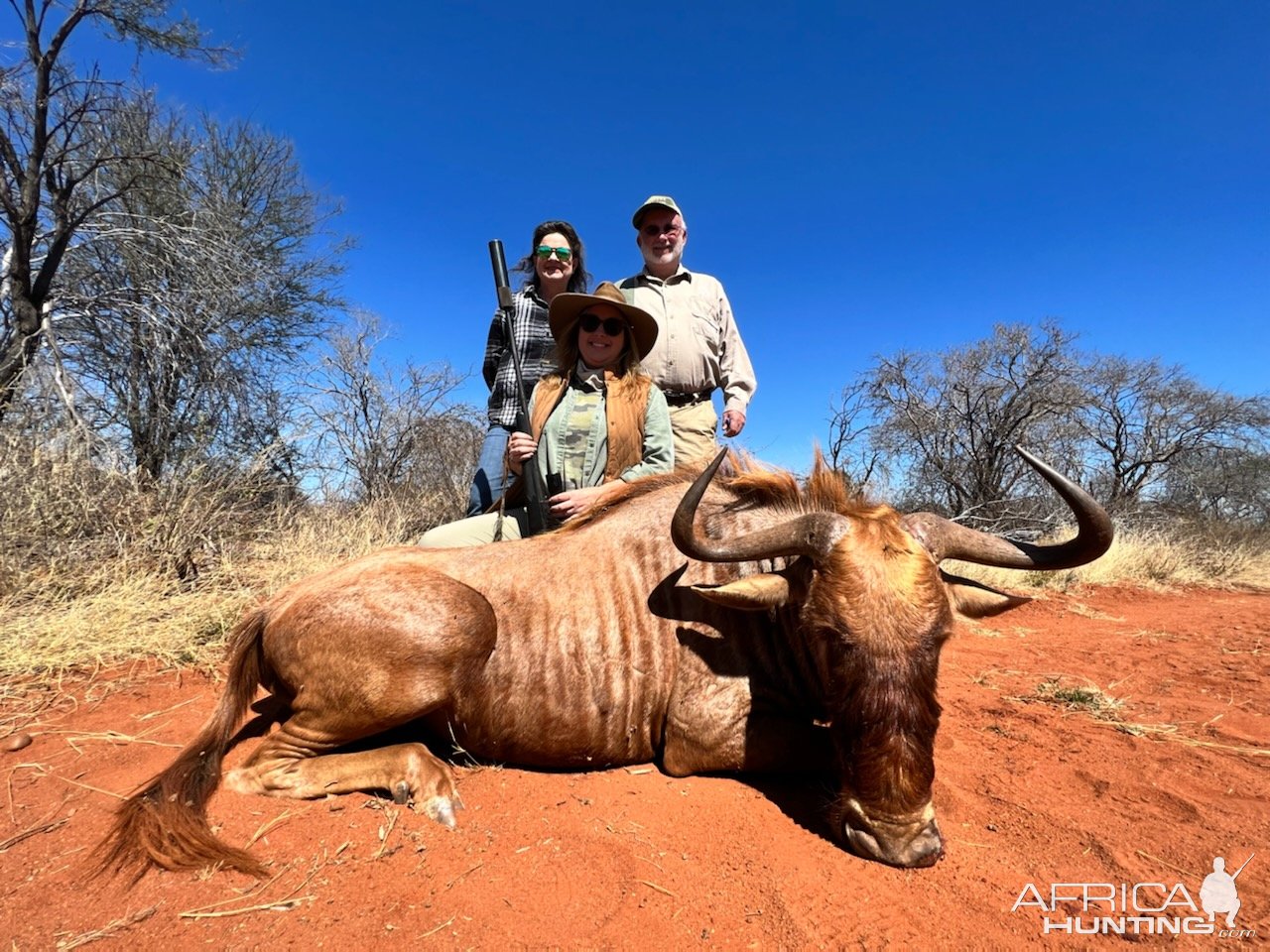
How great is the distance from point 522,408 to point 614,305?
123 cm

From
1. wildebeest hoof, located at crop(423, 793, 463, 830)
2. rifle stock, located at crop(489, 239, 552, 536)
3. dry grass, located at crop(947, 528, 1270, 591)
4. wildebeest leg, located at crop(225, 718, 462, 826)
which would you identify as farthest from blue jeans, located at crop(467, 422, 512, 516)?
dry grass, located at crop(947, 528, 1270, 591)

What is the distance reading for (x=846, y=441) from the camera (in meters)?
9.35

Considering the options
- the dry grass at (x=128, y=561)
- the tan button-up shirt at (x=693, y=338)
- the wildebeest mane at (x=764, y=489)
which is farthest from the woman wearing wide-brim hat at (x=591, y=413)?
the dry grass at (x=128, y=561)

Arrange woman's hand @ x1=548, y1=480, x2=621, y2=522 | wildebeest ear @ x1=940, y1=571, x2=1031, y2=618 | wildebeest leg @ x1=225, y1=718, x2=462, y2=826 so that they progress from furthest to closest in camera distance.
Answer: woman's hand @ x1=548, y1=480, x2=621, y2=522
wildebeest ear @ x1=940, y1=571, x2=1031, y2=618
wildebeest leg @ x1=225, y1=718, x2=462, y2=826

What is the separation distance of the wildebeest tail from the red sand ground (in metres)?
0.08

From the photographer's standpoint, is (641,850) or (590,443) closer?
(641,850)

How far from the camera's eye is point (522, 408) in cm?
Answer: 474

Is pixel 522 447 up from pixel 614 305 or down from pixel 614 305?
down

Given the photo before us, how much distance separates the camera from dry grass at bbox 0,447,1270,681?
4.26m

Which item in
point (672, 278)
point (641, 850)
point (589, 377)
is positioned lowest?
point (641, 850)

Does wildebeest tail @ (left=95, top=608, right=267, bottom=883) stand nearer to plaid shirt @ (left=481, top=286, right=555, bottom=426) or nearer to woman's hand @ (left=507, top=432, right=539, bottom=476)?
woman's hand @ (left=507, top=432, right=539, bottom=476)

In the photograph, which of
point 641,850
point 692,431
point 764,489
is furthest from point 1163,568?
point 641,850

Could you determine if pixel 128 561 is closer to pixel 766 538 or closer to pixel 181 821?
pixel 181 821

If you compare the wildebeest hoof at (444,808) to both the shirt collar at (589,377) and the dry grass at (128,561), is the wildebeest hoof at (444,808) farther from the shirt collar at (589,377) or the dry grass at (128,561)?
the dry grass at (128,561)
